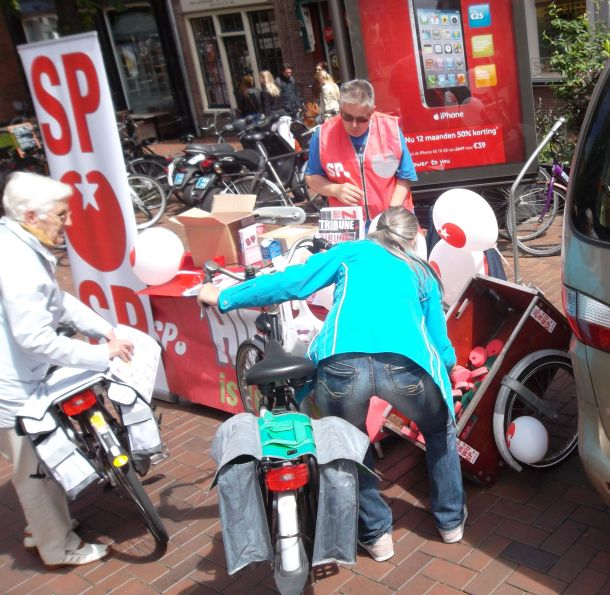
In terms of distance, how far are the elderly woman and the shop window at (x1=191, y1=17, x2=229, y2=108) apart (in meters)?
16.5

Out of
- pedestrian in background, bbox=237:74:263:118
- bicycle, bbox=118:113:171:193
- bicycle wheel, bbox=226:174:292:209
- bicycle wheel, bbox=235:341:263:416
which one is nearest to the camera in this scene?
bicycle wheel, bbox=235:341:263:416

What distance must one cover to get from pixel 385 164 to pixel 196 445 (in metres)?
2.03

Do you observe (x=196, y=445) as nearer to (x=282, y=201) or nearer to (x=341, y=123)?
(x=341, y=123)

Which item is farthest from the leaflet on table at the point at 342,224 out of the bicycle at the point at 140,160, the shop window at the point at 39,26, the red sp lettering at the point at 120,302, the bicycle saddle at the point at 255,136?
the shop window at the point at 39,26

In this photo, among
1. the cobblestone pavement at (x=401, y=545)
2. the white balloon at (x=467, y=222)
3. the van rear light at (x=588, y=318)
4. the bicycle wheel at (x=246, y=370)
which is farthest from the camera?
the bicycle wheel at (x=246, y=370)

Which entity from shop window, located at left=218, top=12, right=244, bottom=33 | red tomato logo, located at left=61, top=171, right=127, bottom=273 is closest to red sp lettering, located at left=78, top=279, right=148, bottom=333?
red tomato logo, located at left=61, top=171, right=127, bottom=273

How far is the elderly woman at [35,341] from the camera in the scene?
135 inches

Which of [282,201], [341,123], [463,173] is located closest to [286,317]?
[341,123]

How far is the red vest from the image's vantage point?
484 centimetres

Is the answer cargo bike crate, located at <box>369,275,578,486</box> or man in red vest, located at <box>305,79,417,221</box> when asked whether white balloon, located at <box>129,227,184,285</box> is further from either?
cargo bike crate, located at <box>369,275,578,486</box>

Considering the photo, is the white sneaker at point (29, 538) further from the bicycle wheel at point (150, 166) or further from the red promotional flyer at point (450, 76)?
the bicycle wheel at point (150, 166)

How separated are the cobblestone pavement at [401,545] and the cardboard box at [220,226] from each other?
4.41 feet

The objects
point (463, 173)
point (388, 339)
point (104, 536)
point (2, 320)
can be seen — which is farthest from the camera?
point (463, 173)

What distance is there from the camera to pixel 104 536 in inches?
163
